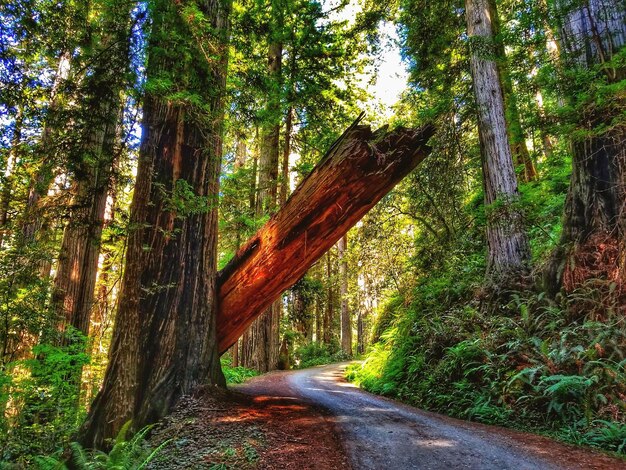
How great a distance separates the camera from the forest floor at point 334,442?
11.8 feet

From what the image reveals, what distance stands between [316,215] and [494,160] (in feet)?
19.0

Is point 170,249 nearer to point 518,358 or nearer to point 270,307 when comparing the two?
point 518,358

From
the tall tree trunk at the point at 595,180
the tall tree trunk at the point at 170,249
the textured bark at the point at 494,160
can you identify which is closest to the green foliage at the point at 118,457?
the tall tree trunk at the point at 170,249

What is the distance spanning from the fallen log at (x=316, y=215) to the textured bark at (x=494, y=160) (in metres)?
3.35

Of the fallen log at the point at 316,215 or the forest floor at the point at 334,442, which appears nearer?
the forest floor at the point at 334,442

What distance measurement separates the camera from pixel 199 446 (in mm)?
3803

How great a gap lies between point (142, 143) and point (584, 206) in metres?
7.36

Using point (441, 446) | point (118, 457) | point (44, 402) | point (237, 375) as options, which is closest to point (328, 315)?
point (237, 375)

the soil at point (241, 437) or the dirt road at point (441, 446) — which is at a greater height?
the soil at point (241, 437)

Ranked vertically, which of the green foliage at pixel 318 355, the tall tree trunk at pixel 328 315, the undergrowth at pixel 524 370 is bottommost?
the green foliage at pixel 318 355

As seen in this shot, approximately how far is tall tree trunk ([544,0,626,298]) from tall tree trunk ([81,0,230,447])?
18.3 feet

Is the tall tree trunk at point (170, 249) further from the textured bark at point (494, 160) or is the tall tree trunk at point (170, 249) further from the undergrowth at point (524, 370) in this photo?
the textured bark at point (494, 160)

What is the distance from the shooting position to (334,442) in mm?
4117

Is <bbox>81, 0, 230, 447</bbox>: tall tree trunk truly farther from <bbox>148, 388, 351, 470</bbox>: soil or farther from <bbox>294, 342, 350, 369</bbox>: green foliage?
<bbox>294, 342, 350, 369</bbox>: green foliage
